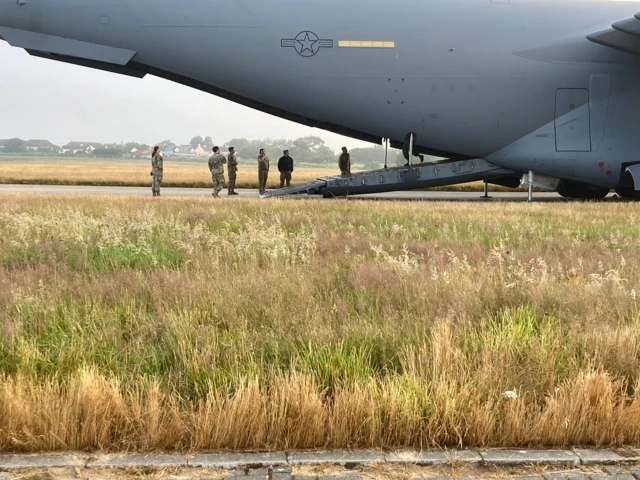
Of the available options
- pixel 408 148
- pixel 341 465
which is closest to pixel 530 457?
pixel 341 465

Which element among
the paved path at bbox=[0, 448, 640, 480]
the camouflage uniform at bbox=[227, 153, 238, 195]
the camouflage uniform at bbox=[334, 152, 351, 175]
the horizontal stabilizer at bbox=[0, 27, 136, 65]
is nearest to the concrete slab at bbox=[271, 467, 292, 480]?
the paved path at bbox=[0, 448, 640, 480]

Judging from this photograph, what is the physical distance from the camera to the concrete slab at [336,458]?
8.43 feet

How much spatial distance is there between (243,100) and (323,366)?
14.1 meters

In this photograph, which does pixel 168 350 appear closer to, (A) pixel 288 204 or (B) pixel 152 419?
(B) pixel 152 419

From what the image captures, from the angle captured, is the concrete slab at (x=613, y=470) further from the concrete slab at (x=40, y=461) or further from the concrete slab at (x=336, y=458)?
the concrete slab at (x=40, y=461)

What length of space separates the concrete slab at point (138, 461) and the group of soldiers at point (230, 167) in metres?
15.4

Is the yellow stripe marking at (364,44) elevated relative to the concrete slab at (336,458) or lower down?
elevated

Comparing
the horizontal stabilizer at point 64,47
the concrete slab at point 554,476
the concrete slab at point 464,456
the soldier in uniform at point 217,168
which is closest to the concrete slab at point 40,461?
the concrete slab at point 464,456

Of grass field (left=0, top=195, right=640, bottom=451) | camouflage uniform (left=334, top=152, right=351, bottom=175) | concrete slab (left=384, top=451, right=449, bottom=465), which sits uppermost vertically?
camouflage uniform (left=334, top=152, right=351, bottom=175)

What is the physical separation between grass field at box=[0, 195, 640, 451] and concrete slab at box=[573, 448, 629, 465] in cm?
10

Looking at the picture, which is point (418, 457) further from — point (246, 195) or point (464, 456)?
point (246, 195)

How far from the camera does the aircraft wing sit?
44.6 ft

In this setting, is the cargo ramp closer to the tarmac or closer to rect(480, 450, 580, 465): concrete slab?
the tarmac

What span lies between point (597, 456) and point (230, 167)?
18.9m
